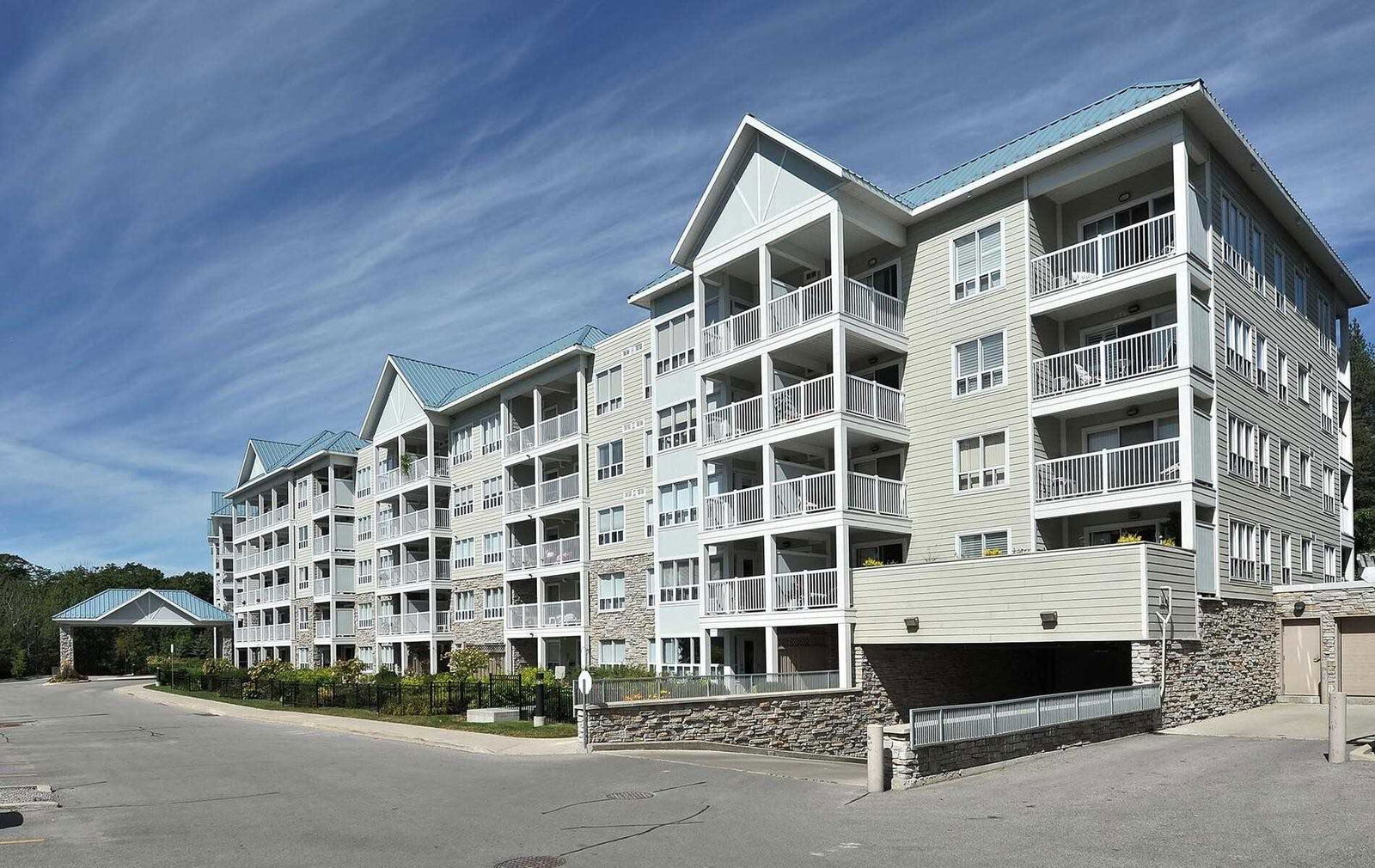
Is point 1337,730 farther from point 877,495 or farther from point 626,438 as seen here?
point 626,438

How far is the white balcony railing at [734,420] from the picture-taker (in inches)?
1278

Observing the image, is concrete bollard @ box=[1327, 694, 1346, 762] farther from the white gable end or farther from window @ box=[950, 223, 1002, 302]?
the white gable end

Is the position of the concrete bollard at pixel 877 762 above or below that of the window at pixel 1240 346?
below

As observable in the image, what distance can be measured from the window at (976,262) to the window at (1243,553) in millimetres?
8466

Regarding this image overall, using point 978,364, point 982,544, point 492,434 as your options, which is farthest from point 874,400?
point 492,434

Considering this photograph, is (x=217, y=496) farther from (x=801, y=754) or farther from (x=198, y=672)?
(x=801, y=754)

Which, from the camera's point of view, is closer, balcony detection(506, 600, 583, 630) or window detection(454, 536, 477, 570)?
balcony detection(506, 600, 583, 630)

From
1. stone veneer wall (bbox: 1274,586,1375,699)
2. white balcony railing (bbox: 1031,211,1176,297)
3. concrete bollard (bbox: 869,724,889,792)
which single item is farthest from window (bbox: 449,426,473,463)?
concrete bollard (bbox: 869,724,889,792)

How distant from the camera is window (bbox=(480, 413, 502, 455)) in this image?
50.0 meters

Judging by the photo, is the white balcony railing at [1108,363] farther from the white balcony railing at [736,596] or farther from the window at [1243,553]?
the white balcony railing at [736,596]

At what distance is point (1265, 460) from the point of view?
29125 mm

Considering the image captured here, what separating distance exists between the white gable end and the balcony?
639 inches

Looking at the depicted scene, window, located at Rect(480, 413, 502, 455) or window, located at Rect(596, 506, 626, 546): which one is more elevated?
window, located at Rect(480, 413, 502, 455)

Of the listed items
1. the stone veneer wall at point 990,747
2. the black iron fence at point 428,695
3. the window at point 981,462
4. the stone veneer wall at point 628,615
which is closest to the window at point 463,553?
the black iron fence at point 428,695
